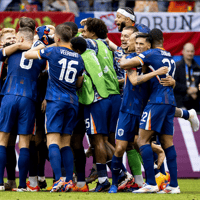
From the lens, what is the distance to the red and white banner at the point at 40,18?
33.0 feet

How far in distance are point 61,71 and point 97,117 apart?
0.82 meters

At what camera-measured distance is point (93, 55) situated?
18.9 ft

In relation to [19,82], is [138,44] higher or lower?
higher

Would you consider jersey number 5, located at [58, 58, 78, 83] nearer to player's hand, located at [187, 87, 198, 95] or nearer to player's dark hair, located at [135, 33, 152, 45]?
player's dark hair, located at [135, 33, 152, 45]

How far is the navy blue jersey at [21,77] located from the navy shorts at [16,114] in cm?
8

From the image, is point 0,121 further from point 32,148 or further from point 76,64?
point 76,64

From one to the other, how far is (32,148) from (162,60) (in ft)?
7.34

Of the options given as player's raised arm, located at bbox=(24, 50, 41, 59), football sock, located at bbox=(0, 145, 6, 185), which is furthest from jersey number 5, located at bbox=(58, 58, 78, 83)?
football sock, located at bbox=(0, 145, 6, 185)

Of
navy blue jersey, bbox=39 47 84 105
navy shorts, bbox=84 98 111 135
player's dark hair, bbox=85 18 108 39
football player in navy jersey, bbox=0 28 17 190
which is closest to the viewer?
navy blue jersey, bbox=39 47 84 105

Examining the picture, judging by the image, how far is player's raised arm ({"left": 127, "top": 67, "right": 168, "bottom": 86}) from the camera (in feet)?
16.6

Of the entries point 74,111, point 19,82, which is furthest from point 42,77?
point 74,111

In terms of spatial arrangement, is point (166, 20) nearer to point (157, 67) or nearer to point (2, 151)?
point (157, 67)

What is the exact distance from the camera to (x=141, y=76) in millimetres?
5125

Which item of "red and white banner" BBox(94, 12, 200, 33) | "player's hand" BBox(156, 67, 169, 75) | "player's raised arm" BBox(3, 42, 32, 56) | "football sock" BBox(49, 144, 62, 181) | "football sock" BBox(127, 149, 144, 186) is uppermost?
"red and white banner" BBox(94, 12, 200, 33)
